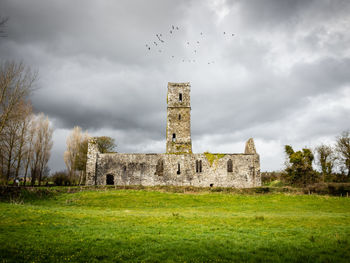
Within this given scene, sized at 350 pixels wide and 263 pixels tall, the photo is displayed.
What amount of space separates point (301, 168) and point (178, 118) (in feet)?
75.2

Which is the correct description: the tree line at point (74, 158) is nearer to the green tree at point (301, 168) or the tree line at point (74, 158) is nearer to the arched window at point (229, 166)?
the arched window at point (229, 166)

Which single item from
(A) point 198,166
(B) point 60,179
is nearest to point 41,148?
(B) point 60,179

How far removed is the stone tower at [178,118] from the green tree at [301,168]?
17.8 metres

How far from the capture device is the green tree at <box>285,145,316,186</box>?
39.7m

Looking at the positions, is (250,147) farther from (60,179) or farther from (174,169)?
(60,179)

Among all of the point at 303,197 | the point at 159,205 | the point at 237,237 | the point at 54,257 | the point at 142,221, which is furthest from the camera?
the point at 303,197

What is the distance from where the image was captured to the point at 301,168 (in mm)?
40312

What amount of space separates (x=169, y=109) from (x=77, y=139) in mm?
21336

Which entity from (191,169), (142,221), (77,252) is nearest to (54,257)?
(77,252)

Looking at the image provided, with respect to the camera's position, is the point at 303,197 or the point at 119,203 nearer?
the point at 119,203

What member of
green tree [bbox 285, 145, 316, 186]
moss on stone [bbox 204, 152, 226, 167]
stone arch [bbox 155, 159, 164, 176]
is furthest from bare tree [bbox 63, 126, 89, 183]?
green tree [bbox 285, 145, 316, 186]

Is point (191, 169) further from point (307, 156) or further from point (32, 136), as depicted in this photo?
point (32, 136)

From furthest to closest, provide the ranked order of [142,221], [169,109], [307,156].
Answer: [169,109] < [307,156] < [142,221]

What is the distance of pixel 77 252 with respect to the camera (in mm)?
7344
